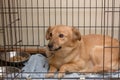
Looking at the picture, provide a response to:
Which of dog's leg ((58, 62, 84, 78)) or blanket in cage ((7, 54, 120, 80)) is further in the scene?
dog's leg ((58, 62, 84, 78))

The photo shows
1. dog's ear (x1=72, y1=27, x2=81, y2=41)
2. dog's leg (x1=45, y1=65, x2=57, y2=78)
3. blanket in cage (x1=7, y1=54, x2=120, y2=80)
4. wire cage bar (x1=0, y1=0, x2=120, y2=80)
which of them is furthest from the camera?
wire cage bar (x1=0, y1=0, x2=120, y2=80)

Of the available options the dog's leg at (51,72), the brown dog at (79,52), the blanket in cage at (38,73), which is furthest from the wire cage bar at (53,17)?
the dog's leg at (51,72)

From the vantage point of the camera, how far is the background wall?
3465 mm

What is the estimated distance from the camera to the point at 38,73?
2834 millimetres

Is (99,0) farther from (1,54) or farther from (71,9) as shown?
(1,54)

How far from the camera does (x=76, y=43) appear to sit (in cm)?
301

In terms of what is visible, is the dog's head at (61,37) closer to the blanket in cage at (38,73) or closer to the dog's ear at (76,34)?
the dog's ear at (76,34)

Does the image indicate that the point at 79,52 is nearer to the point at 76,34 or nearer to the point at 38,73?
the point at 76,34

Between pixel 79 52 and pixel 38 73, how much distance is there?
49cm

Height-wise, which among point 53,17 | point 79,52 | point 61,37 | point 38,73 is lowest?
point 38,73

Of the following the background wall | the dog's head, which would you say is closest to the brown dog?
the dog's head

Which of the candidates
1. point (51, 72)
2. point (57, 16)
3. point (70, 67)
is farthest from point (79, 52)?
point (57, 16)

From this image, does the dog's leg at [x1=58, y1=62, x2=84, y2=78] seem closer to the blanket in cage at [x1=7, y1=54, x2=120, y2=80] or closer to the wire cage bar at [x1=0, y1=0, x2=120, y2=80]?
the blanket in cage at [x1=7, y1=54, x2=120, y2=80]

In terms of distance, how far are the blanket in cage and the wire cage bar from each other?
12.0 inches
